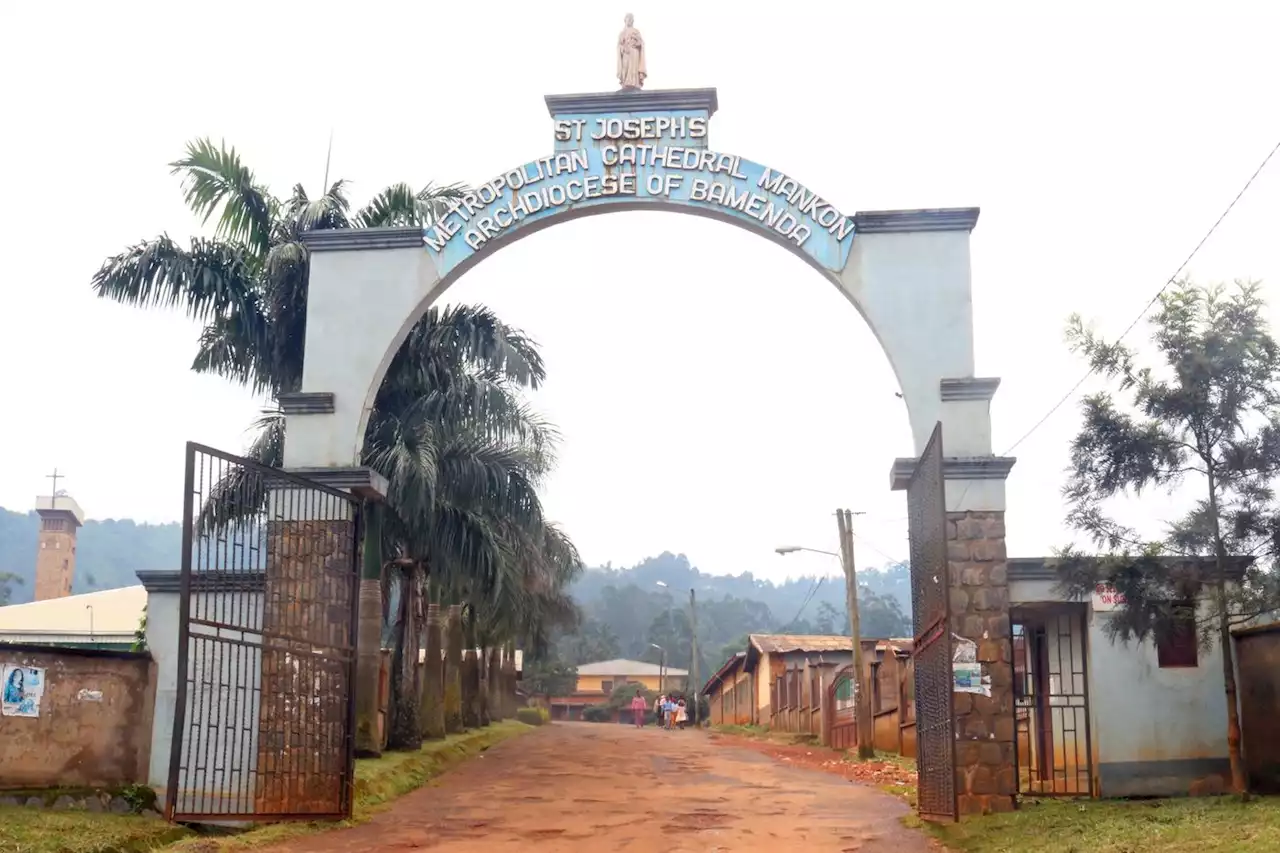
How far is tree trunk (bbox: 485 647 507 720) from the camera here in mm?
36344

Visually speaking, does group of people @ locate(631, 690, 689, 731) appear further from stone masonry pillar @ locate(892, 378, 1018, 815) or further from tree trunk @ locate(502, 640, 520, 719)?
stone masonry pillar @ locate(892, 378, 1018, 815)

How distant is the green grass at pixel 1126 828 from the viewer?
8.59m

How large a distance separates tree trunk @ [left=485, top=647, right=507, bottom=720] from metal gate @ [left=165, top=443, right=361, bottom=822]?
74.2ft

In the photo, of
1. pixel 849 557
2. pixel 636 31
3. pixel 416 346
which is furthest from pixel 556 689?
pixel 636 31

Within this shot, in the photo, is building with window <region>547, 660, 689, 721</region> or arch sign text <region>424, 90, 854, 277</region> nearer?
arch sign text <region>424, 90, 854, 277</region>

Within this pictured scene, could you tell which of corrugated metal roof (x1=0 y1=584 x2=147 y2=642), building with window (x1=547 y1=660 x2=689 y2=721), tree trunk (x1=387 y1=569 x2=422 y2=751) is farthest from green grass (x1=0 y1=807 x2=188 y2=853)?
building with window (x1=547 y1=660 x2=689 y2=721)

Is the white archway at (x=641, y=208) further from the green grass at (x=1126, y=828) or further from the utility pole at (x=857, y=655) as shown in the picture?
the utility pole at (x=857, y=655)

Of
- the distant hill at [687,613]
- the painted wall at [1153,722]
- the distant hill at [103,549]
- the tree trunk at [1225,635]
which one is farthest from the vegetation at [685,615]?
the distant hill at [103,549]

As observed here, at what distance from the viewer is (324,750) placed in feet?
38.0

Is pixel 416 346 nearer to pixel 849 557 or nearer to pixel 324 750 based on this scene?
A: pixel 324 750

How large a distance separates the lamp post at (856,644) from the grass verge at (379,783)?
6.68 metres

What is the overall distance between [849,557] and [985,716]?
45.4 feet

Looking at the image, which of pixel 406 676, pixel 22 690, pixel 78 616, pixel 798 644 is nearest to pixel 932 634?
pixel 22 690

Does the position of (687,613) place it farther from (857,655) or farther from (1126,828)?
(1126,828)
